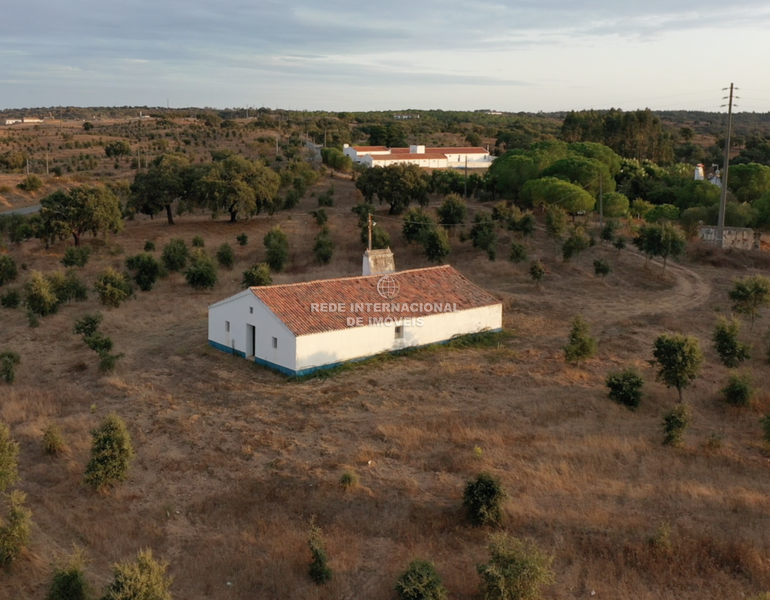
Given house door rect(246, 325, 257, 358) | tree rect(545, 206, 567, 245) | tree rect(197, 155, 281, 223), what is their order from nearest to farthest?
1. house door rect(246, 325, 257, 358)
2. tree rect(545, 206, 567, 245)
3. tree rect(197, 155, 281, 223)

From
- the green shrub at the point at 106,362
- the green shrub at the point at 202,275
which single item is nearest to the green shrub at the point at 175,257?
the green shrub at the point at 202,275

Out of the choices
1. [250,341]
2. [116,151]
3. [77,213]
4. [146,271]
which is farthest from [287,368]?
[116,151]

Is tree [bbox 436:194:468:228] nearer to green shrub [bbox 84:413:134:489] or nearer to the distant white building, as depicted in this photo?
green shrub [bbox 84:413:134:489]

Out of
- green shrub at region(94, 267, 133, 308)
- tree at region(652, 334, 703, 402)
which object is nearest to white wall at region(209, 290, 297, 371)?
green shrub at region(94, 267, 133, 308)

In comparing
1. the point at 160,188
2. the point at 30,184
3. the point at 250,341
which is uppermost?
the point at 160,188

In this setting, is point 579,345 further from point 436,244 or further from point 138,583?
point 138,583

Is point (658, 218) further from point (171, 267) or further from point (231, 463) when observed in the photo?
point (231, 463)
